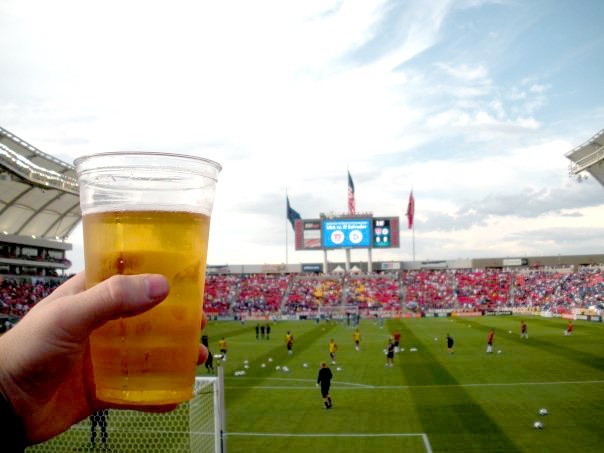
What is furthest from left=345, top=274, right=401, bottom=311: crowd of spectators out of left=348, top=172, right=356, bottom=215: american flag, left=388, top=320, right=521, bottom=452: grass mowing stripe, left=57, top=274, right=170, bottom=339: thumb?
left=57, top=274, right=170, bottom=339: thumb

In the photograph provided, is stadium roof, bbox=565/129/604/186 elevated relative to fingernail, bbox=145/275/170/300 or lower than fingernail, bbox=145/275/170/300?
elevated

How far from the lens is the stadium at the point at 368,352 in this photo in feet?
47.7

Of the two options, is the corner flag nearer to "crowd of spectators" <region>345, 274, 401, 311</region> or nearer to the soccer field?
"crowd of spectators" <region>345, 274, 401, 311</region>

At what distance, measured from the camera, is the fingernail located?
6.79ft

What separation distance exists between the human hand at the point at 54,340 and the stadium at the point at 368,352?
6.90 meters

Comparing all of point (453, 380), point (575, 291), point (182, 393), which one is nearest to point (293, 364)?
point (453, 380)

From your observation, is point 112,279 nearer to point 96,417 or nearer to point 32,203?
point 96,417

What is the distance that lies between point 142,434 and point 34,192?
44.3m

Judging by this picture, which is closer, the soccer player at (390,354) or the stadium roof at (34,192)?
the soccer player at (390,354)

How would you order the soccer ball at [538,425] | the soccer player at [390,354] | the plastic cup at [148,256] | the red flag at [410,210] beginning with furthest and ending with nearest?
the red flag at [410,210] → the soccer player at [390,354] → the soccer ball at [538,425] → the plastic cup at [148,256]

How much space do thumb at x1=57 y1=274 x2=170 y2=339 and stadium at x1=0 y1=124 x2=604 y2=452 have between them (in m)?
7.58

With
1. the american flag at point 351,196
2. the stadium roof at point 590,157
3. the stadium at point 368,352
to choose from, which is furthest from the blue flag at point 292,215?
the stadium roof at point 590,157

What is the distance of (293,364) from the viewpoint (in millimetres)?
27484

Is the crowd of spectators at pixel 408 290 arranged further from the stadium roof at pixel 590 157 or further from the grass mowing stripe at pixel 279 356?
the grass mowing stripe at pixel 279 356
